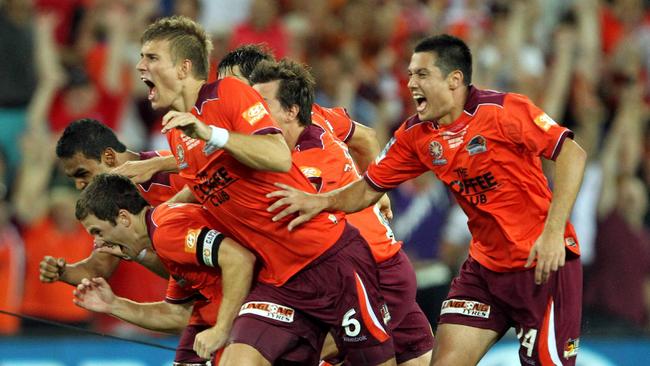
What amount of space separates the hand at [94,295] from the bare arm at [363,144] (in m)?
1.90

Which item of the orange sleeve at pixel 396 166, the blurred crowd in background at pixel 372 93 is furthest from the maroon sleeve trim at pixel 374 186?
the blurred crowd in background at pixel 372 93

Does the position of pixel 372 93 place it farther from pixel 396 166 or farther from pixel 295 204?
pixel 295 204

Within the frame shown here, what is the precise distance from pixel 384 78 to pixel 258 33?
135 centimetres

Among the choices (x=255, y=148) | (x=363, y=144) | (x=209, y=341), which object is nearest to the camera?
(x=255, y=148)

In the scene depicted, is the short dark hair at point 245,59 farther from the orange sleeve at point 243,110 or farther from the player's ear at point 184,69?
the orange sleeve at point 243,110

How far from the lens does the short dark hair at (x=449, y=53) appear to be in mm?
7258

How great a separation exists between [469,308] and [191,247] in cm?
172

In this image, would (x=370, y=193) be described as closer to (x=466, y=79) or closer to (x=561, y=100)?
(x=466, y=79)

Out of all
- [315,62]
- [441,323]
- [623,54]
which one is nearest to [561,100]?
[623,54]

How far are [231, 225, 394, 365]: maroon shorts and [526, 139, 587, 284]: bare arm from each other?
927 mm

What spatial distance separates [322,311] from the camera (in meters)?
7.05

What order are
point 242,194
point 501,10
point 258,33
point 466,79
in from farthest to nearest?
1. point 501,10
2. point 258,33
3. point 466,79
4. point 242,194

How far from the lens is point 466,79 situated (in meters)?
7.30

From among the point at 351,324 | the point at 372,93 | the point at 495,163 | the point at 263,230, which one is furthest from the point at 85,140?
the point at 372,93
